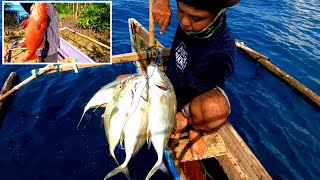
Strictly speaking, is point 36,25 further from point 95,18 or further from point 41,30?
point 95,18

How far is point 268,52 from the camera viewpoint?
37.7 ft

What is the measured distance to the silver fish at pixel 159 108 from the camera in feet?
9.96

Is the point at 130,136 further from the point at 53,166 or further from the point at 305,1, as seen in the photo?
the point at 305,1

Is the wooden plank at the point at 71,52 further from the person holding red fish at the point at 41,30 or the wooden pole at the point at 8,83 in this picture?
the wooden pole at the point at 8,83

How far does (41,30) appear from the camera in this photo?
17.5ft

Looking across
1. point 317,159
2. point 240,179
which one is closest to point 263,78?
point 317,159

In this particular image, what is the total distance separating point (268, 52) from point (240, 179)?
8119 mm

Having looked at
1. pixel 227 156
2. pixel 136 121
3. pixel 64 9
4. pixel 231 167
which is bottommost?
pixel 231 167

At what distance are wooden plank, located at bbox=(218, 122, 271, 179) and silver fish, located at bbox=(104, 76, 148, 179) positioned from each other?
6.63 feet

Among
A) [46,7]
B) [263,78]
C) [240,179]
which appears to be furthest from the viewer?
[263,78]

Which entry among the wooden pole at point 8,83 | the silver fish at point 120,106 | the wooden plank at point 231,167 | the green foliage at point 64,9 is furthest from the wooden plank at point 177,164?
the wooden pole at point 8,83

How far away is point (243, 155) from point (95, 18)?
3881 millimetres

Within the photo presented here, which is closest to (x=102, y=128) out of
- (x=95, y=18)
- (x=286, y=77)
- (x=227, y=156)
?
(x=95, y=18)

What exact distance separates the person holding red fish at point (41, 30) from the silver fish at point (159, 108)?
121 inches
